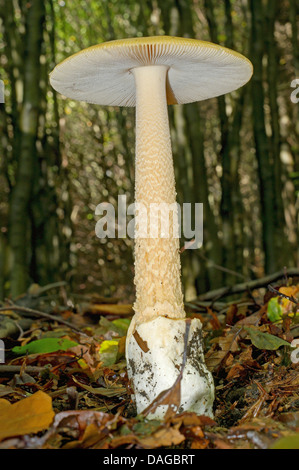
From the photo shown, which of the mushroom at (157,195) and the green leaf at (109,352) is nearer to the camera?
the mushroom at (157,195)

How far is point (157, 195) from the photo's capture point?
182 cm

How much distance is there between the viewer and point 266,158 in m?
4.53

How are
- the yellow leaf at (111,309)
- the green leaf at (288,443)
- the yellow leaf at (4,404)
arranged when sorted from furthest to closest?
the yellow leaf at (111,309) → the yellow leaf at (4,404) → the green leaf at (288,443)

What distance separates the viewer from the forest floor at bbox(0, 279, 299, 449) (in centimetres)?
121

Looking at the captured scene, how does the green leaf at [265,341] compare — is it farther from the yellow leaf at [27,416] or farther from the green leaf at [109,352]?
the yellow leaf at [27,416]

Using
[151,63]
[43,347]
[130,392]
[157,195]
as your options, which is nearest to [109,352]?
[43,347]

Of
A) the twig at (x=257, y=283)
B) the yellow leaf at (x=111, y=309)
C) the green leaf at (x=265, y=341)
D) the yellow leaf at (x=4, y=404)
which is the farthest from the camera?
the yellow leaf at (x=111, y=309)

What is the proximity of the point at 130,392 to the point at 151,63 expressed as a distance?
4.68 ft

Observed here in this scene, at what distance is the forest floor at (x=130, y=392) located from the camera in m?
1.21

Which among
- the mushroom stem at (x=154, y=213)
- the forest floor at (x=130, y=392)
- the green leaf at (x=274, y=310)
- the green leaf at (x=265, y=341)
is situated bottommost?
the forest floor at (x=130, y=392)

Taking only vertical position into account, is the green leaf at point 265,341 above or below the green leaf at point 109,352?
above

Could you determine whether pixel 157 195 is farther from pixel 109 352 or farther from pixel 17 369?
pixel 17 369

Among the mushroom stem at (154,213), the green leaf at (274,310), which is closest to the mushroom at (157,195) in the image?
the mushroom stem at (154,213)

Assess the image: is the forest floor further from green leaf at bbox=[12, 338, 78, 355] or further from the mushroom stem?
the mushroom stem
